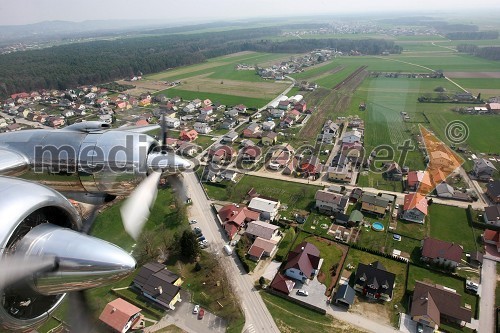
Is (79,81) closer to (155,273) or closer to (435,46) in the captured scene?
(155,273)

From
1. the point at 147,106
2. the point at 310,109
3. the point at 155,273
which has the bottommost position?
the point at 155,273

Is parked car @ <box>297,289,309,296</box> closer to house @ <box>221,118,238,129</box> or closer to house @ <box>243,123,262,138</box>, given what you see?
house @ <box>243,123,262,138</box>

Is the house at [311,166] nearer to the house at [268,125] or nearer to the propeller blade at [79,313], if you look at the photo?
the house at [268,125]

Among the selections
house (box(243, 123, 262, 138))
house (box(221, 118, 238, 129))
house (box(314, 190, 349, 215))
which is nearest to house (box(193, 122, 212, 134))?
house (box(221, 118, 238, 129))

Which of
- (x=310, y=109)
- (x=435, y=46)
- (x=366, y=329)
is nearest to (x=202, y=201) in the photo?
(x=366, y=329)

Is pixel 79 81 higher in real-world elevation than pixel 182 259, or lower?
higher

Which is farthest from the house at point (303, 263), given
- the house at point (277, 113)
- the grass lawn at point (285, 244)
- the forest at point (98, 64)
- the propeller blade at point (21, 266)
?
the forest at point (98, 64)

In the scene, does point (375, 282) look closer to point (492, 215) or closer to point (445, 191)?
point (492, 215)
